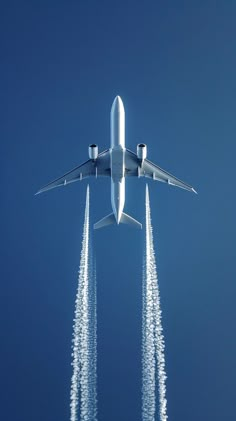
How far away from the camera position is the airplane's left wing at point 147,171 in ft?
215

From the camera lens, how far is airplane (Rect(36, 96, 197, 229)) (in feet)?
209

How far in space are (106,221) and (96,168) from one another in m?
5.07

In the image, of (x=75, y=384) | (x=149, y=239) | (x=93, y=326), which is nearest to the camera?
(x=75, y=384)

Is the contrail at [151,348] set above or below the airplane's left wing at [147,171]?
below

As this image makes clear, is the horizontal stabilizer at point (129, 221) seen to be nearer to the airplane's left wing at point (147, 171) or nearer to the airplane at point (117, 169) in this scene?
the airplane at point (117, 169)

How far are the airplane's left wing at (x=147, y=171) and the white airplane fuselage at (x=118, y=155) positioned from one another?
1.72m

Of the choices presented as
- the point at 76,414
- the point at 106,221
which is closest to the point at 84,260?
the point at 106,221

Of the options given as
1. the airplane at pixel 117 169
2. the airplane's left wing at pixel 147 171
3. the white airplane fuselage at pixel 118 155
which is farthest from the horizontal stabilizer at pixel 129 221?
the airplane's left wing at pixel 147 171

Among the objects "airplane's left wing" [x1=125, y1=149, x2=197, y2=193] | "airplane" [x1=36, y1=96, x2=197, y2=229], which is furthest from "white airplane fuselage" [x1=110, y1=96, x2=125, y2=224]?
"airplane's left wing" [x1=125, y1=149, x2=197, y2=193]

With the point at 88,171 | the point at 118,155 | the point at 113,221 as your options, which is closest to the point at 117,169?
the point at 118,155

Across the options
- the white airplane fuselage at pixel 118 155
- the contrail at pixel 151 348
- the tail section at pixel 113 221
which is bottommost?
the contrail at pixel 151 348

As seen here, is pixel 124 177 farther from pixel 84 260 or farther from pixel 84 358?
pixel 84 358

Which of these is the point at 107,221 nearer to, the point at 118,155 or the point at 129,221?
the point at 129,221

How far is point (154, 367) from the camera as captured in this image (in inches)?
2448
